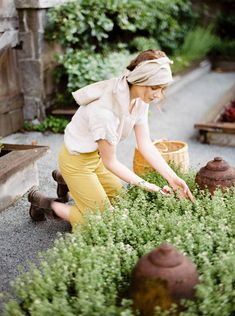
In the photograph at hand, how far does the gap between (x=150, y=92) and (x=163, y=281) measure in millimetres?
1324

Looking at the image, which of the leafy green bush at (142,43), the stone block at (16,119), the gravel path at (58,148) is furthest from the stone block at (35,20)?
the leafy green bush at (142,43)

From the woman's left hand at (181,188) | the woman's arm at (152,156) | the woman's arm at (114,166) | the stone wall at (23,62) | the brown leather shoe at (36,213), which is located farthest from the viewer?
the stone wall at (23,62)

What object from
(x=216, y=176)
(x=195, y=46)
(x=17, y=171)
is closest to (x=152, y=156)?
(x=216, y=176)

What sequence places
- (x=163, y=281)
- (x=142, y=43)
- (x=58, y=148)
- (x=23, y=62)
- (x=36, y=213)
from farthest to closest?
(x=142, y=43)
(x=23, y=62)
(x=58, y=148)
(x=36, y=213)
(x=163, y=281)

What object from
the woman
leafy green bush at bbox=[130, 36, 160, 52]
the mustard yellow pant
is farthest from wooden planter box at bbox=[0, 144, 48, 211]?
leafy green bush at bbox=[130, 36, 160, 52]

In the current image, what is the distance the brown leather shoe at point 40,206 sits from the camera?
3.89 m

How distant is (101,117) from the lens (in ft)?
10.7

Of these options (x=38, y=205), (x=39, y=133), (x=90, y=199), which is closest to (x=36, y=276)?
(x=90, y=199)

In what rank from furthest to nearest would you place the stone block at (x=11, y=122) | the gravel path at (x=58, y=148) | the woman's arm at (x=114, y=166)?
the stone block at (x=11, y=122)
the gravel path at (x=58, y=148)
the woman's arm at (x=114, y=166)

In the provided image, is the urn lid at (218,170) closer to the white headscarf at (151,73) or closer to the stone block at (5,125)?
the white headscarf at (151,73)

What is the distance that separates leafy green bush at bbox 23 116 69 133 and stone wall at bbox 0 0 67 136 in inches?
3.8

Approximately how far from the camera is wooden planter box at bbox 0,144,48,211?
4.28 meters

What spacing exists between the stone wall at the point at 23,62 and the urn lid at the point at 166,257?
426 cm

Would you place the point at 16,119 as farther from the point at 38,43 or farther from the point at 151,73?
the point at 151,73
